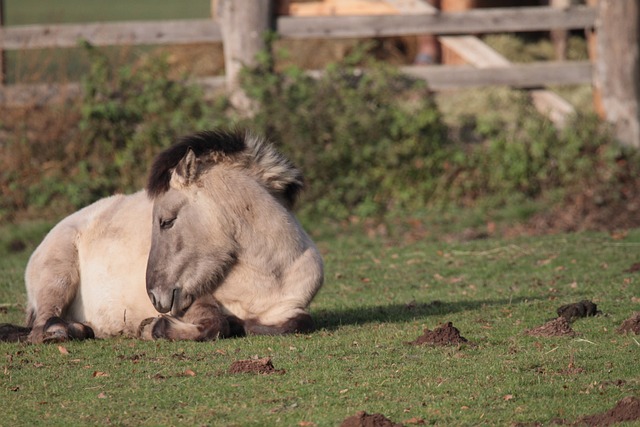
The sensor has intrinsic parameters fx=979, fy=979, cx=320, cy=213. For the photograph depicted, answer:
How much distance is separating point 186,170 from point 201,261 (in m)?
0.67

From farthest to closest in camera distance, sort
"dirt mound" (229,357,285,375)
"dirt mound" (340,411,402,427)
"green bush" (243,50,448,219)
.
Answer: "green bush" (243,50,448,219)
"dirt mound" (229,357,285,375)
"dirt mound" (340,411,402,427)

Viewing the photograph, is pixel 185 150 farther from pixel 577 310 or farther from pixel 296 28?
pixel 296 28

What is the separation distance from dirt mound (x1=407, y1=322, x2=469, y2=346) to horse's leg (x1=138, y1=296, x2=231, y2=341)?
139cm

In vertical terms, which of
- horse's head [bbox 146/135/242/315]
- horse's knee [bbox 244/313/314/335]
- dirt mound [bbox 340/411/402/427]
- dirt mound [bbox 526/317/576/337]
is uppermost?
horse's head [bbox 146/135/242/315]

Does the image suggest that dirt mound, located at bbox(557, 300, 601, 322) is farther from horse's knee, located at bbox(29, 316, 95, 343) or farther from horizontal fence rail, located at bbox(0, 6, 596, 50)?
horizontal fence rail, located at bbox(0, 6, 596, 50)

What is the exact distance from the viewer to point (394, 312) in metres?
8.33

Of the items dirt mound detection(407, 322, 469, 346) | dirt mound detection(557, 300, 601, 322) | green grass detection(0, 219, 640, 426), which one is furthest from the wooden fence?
dirt mound detection(407, 322, 469, 346)

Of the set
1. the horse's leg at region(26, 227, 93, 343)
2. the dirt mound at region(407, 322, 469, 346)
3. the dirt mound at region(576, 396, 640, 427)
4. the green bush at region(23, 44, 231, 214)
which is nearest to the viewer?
the dirt mound at region(576, 396, 640, 427)

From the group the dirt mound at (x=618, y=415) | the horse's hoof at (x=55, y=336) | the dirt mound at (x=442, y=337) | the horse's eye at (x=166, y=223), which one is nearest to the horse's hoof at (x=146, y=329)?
the horse's hoof at (x=55, y=336)

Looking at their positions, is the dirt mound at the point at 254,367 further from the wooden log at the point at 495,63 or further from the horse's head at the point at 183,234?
the wooden log at the point at 495,63

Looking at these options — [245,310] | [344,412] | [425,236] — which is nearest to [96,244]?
[245,310]

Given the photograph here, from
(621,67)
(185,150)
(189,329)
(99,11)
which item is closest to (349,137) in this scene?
(621,67)

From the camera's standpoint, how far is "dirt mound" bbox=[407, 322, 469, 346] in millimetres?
6762

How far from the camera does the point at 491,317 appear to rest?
788 centimetres
